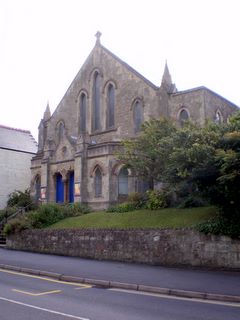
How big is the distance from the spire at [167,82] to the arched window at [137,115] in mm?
2478

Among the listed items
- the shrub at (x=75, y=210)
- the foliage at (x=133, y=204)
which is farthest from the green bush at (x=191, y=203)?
the shrub at (x=75, y=210)

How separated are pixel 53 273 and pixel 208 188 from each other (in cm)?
669

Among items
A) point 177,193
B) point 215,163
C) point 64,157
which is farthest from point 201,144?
point 64,157

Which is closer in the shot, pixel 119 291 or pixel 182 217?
pixel 119 291

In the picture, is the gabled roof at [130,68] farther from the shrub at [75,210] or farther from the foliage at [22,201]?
the foliage at [22,201]

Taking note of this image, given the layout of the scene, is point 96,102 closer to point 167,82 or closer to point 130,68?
point 130,68

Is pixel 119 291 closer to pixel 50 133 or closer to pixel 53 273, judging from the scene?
pixel 53 273

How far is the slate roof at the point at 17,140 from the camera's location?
149 feet

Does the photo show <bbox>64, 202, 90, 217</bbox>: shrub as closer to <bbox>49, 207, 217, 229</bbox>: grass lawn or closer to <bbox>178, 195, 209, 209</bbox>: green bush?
<bbox>49, 207, 217, 229</bbox>: grass lawn

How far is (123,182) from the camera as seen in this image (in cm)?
3136

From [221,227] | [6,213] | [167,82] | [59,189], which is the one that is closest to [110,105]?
[167,82]

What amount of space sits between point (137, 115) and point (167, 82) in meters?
3.89

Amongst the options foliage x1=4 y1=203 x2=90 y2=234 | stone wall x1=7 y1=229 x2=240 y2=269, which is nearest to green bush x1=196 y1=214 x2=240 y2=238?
stone wall x1=7 y1=229 x2=240 y2=269

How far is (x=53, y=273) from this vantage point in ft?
49.4
